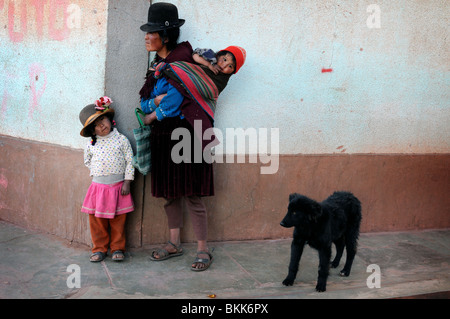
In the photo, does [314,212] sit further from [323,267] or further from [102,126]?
[102,126]

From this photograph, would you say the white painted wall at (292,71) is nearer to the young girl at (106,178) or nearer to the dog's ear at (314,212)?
the young girl at (106,178)

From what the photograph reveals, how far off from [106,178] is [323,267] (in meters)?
1.99

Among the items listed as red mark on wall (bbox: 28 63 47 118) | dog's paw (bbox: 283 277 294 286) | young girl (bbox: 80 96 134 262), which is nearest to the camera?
dog's paw (bbox: 283 277 294 286)

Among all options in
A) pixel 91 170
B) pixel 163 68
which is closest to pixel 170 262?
pixel 91 170

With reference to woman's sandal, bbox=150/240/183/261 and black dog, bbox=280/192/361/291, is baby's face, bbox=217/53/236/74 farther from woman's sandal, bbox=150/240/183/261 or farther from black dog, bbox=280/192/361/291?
woman's sandal, bbox=150/240/183/261

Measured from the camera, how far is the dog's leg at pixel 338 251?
4.08 m

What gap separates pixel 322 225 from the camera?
A: 357 cm

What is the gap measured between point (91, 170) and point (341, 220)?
2.19m

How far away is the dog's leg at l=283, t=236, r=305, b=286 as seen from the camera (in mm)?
3617

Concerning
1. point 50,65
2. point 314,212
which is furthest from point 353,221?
point 50,65

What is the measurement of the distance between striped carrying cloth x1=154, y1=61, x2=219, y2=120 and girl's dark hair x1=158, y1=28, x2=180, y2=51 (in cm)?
22

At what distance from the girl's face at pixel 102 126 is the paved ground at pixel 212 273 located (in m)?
1.13

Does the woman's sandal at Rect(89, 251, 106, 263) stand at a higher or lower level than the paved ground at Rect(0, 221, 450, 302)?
higher

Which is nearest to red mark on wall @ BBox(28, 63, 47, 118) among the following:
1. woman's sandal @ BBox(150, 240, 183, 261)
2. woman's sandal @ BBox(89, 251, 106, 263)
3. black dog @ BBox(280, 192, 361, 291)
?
woman's sandal @ BBox(89, 251, 106, 263)
